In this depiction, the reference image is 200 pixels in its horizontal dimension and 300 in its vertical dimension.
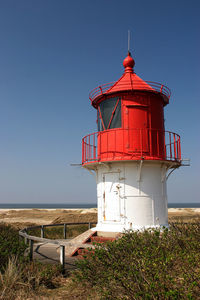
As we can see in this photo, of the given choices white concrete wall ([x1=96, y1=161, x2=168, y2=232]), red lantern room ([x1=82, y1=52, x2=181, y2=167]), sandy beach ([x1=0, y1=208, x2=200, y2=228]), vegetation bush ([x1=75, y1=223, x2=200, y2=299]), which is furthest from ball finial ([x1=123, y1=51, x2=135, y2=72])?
vegetation bush ([x1=75, y1=223, x2=200, y2=299])

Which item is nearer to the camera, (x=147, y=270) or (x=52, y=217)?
(x=147, y=270)

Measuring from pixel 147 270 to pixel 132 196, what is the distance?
6.13 m

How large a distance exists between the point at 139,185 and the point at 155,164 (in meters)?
1.21

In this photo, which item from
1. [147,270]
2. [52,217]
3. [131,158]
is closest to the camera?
[147,270]

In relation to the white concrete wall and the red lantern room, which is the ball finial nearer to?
the red lantern room

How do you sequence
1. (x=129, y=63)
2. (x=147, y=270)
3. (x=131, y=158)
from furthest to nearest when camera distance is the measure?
(x=129, y=63)
(x=131, y=158)
(x=147, y=270)

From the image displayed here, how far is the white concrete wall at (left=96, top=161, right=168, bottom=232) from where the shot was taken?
1084 centimetres

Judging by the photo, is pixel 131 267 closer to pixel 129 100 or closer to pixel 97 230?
pixel 97 230

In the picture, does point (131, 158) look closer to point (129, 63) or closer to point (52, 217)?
point (129, 63)

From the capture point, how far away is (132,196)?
10945mm

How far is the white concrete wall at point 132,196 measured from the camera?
35.6 feet

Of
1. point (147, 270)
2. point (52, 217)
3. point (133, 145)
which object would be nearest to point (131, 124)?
point (133, 145)

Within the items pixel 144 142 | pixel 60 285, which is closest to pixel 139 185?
pixel 144 142

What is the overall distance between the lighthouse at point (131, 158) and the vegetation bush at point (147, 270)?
3.65 meters
